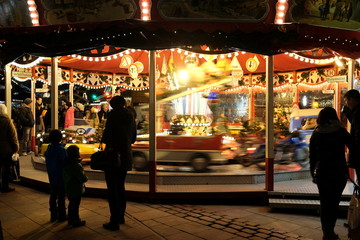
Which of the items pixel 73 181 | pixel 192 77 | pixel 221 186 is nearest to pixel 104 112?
pixel 192 77

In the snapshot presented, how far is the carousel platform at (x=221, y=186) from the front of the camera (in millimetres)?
6266

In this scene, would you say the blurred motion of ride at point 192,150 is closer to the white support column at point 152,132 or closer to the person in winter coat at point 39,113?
the white support column at point 152,132

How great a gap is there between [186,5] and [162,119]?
10.7 ft

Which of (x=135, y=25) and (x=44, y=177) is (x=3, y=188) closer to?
(x=44, y=177)

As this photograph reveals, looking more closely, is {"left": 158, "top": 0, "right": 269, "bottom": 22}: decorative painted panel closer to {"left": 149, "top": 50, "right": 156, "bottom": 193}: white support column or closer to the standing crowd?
{"left": 149, "top": 50, "right": 156, "bottom": 193}: white support column

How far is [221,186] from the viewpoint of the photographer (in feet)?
22.9

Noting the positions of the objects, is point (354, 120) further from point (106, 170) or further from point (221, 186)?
point (106, 170)

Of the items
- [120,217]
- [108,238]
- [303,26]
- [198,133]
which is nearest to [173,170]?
[198,133]

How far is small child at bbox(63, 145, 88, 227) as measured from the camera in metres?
4.99

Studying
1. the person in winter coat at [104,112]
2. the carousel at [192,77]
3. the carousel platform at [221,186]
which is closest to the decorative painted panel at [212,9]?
the carousel at [192,77]

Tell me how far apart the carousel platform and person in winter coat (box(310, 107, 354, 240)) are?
1585 millimetres

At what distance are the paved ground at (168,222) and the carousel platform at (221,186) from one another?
20 cm

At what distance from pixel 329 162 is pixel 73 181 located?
3630 millimetres

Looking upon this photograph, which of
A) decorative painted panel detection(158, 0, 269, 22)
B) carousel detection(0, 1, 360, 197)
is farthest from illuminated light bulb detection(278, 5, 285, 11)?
decorative painted panel detection(158, 0, 269, 22)
